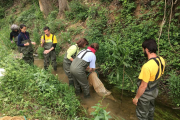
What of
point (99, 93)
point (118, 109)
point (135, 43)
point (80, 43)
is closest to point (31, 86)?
point (80, 43)

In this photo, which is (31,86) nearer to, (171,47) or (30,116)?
(30,116)

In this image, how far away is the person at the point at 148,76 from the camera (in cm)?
177

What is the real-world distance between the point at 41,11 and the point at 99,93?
765cm

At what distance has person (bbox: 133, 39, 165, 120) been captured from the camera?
177 cm

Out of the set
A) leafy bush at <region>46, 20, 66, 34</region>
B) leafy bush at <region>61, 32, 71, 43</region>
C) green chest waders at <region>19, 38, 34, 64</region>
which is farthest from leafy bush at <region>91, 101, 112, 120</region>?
leafy bush at <region>46, 20, 66, 34</region>

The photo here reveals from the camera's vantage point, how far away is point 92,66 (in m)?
2.86

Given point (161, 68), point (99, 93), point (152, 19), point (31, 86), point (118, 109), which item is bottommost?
point (118, 109)

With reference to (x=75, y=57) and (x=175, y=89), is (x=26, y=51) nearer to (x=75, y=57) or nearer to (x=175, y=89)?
(x=75, y=57)

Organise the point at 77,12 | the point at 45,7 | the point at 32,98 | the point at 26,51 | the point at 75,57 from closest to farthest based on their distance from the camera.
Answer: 1. the point at 32,98
2. the point at 75,57
3. the point at 26,51
4. the point at 77,12
5. the point at 45,7

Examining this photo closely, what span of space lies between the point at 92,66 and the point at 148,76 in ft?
4.53

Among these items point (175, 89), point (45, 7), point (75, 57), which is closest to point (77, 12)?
point (45, 7)

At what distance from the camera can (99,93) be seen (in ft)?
11.0

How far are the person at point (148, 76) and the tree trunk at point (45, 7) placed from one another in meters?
8.07

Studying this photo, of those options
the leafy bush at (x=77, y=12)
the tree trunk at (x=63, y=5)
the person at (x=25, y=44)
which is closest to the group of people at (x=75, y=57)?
the person at (x=25, y=44)
